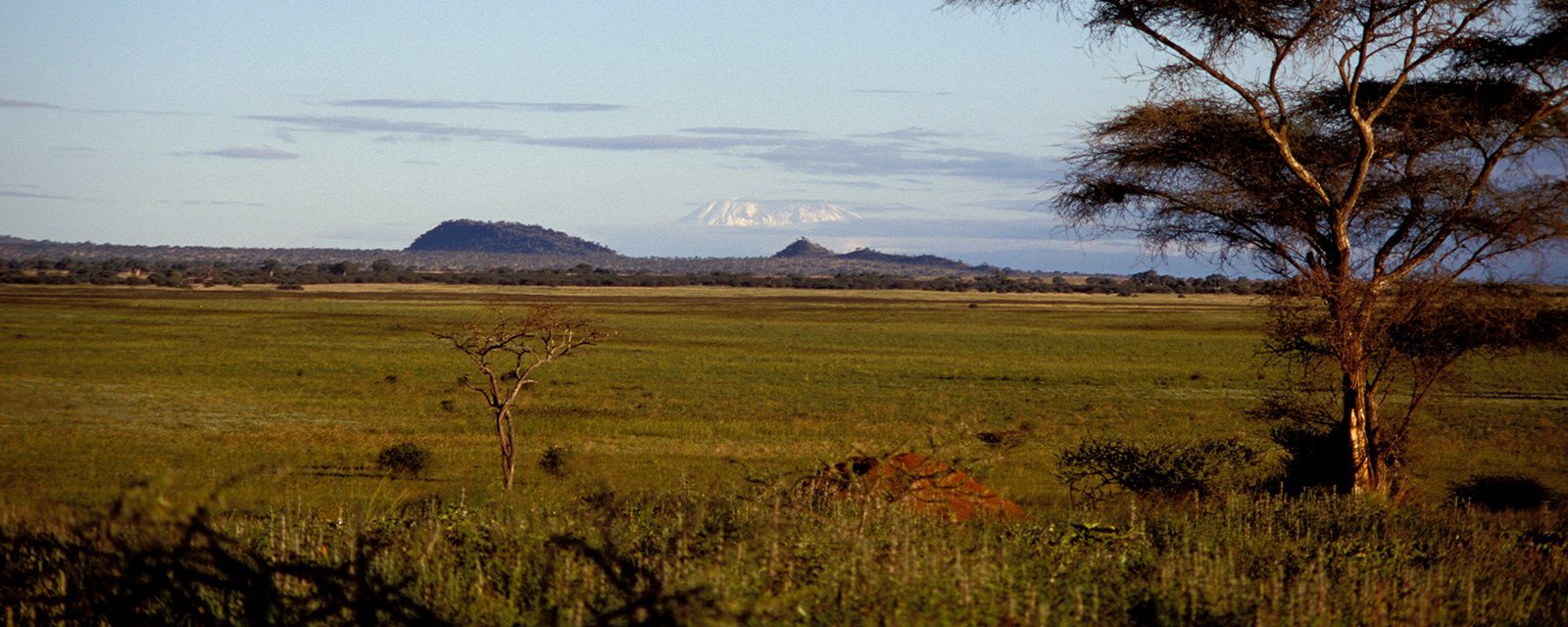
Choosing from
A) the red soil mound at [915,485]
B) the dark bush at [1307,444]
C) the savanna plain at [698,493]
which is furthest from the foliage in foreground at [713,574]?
the dark bush at [1307,444]

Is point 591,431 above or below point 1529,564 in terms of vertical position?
below

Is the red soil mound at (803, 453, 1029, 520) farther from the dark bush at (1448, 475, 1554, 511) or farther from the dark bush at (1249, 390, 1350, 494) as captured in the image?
the dark bush at (1448, 475, 1554, 511)

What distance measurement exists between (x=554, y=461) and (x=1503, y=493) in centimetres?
1762

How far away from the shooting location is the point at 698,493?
360 inches

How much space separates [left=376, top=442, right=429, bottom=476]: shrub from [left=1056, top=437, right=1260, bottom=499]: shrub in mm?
13060

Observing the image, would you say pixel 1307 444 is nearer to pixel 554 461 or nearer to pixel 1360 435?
pixel 1360 435

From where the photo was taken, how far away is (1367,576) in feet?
22.0

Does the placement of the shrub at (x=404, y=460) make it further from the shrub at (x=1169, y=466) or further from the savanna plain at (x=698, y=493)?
the shrub at (x=1169, y=466)

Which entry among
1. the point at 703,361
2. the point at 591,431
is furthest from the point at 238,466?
the point at 703,361

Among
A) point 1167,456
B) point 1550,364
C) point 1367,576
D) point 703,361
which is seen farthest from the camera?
point 1550,364

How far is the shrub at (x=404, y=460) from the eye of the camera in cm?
2405

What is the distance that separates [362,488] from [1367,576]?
739 inches

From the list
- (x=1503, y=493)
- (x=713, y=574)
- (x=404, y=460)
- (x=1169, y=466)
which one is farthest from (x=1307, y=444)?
(x=404, y=460)

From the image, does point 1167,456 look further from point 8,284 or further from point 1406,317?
point 8,284
